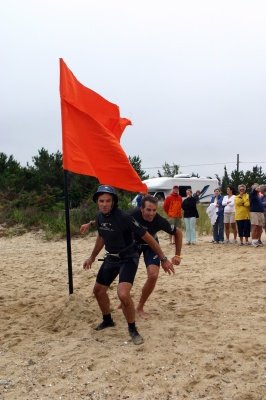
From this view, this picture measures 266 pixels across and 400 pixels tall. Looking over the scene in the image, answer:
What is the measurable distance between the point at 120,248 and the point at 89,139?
6.12ft

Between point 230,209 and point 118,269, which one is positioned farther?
point 230,209

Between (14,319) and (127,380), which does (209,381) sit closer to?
(127,380)

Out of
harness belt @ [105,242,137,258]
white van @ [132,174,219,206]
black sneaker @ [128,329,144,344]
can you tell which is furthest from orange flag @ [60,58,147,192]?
white van @ [132,174,219,206]

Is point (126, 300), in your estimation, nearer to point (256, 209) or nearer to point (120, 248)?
point (120, 248)

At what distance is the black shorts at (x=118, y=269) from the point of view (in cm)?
523

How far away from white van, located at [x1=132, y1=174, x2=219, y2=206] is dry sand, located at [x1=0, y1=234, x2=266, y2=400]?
60.3 feet

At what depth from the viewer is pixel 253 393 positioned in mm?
3760

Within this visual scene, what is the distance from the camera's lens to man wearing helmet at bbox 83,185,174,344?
5062mm

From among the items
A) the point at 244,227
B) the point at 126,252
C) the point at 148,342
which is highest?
the point at 126,252

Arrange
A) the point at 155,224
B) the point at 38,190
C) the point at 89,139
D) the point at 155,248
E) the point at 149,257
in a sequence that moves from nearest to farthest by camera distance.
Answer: the point at 155,248, the point at 155,224, the point at 149,257, the point at 89,139, the point at 38,190

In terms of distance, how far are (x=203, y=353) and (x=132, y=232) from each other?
5.25ft

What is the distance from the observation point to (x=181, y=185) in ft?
91.7

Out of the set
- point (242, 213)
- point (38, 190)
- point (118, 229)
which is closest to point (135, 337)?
point (118, 229)

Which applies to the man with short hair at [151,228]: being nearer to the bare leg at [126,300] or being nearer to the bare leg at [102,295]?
the bare leg at [102,295]
